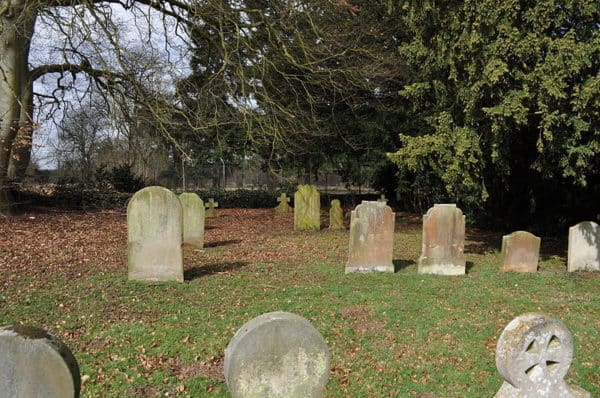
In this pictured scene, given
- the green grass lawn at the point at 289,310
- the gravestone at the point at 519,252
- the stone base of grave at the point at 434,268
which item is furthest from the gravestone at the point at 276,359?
the gravestone at the point at 519,252

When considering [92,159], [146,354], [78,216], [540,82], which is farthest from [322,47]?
[92,159]

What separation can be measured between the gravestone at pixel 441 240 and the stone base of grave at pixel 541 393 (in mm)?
6120

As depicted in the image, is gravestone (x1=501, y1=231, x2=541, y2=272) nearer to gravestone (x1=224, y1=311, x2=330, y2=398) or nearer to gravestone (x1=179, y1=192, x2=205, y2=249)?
gravestone (x1=179, y1=192, x2=205, y2=249)

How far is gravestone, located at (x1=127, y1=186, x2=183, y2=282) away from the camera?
7.55 meters

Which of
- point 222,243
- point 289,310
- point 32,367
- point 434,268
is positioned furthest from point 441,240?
point 32,367

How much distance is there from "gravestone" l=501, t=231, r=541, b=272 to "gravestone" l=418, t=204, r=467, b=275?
1.10m

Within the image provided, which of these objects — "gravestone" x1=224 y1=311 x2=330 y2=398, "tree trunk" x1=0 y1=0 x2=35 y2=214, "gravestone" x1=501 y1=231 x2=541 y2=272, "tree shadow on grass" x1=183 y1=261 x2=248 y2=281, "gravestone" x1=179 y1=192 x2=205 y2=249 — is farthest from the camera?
"tree trunk" x1=0 y1=0 x2=35 y2=214

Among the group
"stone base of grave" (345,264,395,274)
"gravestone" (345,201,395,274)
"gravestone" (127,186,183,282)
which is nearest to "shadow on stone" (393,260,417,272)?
"stone base of grave" (345,264,395,274)

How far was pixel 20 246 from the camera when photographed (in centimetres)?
988

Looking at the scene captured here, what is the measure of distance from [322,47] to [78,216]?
31.6ft

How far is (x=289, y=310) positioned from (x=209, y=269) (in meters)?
2.85

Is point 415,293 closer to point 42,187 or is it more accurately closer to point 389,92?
point 389,92

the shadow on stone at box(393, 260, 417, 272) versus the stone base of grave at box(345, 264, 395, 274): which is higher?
the stone base of grave at box(345, 264, 395, 274)

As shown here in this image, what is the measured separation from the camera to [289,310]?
21.2ft
